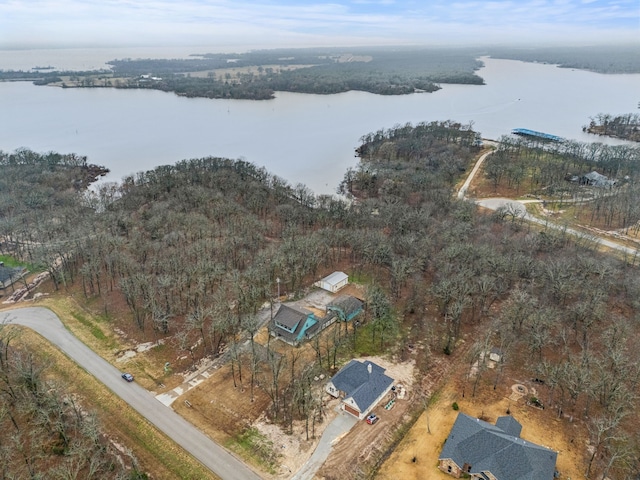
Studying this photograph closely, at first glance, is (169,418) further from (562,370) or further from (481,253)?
(481,253)

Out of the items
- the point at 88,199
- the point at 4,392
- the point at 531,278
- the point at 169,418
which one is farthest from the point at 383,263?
the point at 88,199

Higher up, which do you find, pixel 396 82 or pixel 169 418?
pixel 396 82

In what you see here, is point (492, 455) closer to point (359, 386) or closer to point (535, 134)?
point (359, 386)

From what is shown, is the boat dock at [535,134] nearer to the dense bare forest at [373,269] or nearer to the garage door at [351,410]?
the dense bare forest at [373,269]

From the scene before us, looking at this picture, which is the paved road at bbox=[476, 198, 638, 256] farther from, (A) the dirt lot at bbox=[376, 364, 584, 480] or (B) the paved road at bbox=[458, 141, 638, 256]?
(A) the dirt lot at bbox=[376, 364, 584, 480]

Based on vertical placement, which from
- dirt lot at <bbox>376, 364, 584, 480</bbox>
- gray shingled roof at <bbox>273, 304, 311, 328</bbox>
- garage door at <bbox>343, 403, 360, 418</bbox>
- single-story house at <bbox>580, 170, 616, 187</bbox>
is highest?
single-story house at <bbox>580, 170, 616, 187</bbox>

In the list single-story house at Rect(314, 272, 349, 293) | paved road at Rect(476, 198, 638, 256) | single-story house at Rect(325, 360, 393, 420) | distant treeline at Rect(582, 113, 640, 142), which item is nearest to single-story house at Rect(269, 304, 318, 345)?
single-story house at Rect(325, 360, 393, 420)

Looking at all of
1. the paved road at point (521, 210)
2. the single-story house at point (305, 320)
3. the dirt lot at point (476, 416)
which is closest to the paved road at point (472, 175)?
the paved road at point (521, 210)
